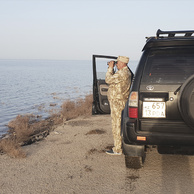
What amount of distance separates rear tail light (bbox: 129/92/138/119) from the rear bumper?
0.37 ft

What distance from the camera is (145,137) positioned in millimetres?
3643

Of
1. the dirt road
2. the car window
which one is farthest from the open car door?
the dirt road

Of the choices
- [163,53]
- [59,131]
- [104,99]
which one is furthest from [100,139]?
[163,53]

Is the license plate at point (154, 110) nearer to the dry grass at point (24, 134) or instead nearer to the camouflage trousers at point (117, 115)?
the camouflage trousers at point (117, 115)

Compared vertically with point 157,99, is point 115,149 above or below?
below

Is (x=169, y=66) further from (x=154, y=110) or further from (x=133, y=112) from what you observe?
(x=133, y=112)

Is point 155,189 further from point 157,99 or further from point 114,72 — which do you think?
point 114,72

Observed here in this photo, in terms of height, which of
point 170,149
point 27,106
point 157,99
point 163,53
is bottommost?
point 27,106

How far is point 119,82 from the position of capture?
16.3 ft

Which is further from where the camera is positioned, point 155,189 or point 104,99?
point 104,99

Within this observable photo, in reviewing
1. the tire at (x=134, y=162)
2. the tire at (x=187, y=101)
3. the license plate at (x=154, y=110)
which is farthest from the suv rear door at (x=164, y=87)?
the tire at (x=134, y=162)

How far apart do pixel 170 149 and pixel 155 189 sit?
821 mm

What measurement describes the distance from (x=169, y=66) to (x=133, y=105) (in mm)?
678

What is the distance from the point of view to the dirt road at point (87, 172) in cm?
387
